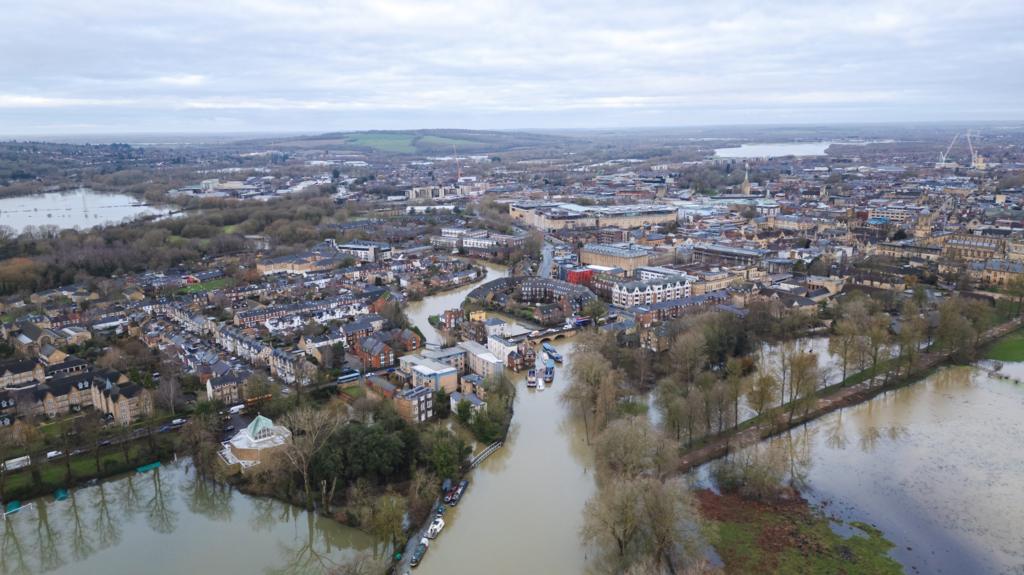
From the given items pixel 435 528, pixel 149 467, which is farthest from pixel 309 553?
pixel 149 467

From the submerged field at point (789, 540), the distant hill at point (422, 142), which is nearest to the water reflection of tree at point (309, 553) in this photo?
the submerged field at point (789, 540)

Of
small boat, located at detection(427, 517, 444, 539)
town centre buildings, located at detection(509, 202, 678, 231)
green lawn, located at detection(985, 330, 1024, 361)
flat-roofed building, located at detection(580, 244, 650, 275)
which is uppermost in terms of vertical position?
town centre buildings, located at detection(509, 202, 678, 231)

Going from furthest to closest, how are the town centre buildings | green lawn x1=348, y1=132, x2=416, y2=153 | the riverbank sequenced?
green lawn x1=348, y1=132, x2=416, y2=153
the town centre buildings
the riverbank

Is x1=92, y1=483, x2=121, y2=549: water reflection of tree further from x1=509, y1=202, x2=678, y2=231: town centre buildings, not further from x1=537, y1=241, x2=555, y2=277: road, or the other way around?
x1=509, y1=202, x2=678, y2=231: town centre buildings

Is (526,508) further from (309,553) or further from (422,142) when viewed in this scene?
(422,142)

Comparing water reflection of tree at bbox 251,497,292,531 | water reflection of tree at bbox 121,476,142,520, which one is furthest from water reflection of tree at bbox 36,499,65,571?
water reflection of tree at bbox 251,497,292,531

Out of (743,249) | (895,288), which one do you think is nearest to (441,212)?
(743,249)
